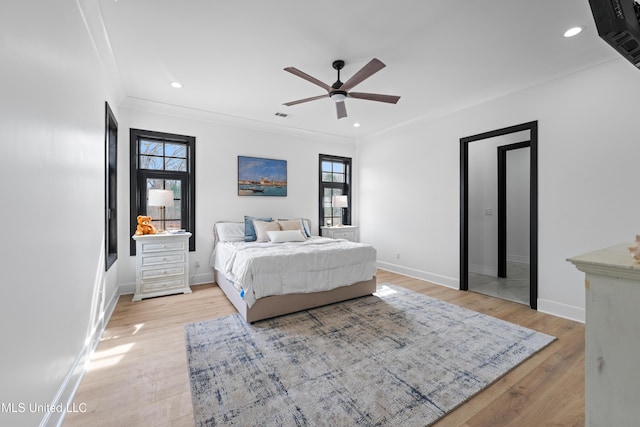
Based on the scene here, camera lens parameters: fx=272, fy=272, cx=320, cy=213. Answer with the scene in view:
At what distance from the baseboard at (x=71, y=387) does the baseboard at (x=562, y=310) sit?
4.28 meters

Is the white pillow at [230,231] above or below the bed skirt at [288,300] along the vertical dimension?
above

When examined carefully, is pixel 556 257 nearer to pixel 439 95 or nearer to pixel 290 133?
pixel 439 95

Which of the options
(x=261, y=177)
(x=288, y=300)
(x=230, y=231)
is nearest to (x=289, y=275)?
(x=288, y=300)

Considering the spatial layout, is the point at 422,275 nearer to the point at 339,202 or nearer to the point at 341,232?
the point at 341,232

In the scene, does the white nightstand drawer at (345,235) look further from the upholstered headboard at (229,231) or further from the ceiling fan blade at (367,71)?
the ceiling fan blade at (367,71)

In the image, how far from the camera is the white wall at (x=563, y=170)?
2639mm

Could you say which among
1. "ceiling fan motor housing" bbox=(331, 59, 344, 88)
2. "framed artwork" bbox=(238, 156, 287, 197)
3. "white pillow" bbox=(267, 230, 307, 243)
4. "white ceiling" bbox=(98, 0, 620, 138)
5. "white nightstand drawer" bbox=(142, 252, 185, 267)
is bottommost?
"white nightstand drawer" bbox=(142, 252, 185, 267)

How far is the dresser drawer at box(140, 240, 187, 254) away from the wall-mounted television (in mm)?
4253

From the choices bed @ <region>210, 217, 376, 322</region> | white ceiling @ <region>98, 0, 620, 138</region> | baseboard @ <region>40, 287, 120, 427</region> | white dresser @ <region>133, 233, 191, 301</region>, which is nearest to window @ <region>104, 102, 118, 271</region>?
white dresser @ <region>133, 233, 191, 301</region>

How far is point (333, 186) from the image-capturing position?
5891 mm

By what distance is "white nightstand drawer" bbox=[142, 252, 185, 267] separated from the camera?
360 centimetres

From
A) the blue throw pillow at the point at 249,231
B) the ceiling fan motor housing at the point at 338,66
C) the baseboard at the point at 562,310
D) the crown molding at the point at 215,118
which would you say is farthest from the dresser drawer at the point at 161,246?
the baseboard at the point at 562,310

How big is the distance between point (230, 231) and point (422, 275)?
10.6 ft

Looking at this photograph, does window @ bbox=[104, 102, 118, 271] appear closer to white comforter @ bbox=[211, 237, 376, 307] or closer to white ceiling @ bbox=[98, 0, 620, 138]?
white ceiling @ bbox=[98, 0, 620, 138]
